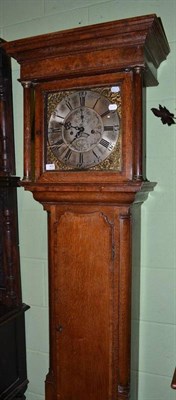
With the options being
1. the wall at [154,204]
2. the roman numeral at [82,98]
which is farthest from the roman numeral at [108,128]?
the wall at [154,204]

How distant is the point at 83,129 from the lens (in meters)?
1.31

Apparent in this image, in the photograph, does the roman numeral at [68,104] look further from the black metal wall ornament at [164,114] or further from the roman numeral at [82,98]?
the black metal wall ornament at [164,114]

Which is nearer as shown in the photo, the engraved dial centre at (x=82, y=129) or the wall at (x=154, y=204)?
the engraved dial centre at (x=82, y=129)

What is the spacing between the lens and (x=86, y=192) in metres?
1.28

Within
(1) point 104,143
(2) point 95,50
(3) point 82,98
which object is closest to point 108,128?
(1) point 104,143

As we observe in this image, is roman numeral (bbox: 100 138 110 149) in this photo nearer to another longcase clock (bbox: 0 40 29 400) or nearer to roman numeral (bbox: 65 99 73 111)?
roman numeral (bbox: 65 99 73 111)

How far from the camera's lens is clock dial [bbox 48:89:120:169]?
1.27m

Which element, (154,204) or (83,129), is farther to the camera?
Answer: (154,204)

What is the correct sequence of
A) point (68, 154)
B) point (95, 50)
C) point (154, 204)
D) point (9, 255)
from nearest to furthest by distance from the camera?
1. point (95, 50)
2. point (68, 154)
3. point (154, 204)
4. point (9, 255)

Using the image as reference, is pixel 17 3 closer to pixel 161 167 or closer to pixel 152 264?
pixel 161 167

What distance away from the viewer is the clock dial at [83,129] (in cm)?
127

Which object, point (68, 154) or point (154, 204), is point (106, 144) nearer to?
point (68, 154)

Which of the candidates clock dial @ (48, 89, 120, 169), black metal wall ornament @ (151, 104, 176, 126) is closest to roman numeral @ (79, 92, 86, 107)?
clock dial @ (48, 89, 120, 169)

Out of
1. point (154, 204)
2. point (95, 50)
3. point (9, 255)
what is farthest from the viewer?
point (9, 255)
